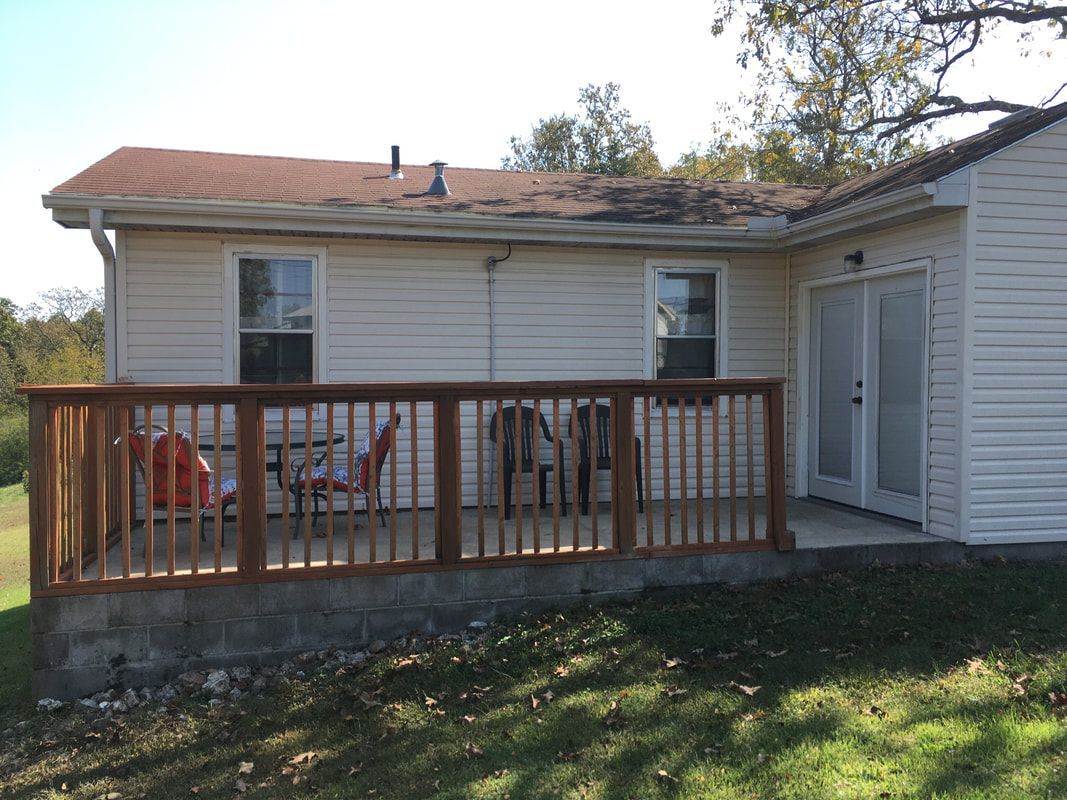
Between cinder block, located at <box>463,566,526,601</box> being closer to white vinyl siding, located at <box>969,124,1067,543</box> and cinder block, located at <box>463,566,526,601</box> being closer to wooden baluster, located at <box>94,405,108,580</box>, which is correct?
wooden baluster, located at <box>94,405,108,580</box>

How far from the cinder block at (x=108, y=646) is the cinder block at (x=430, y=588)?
1.44 metres

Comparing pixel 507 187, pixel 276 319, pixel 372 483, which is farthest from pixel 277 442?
pixel 507 187

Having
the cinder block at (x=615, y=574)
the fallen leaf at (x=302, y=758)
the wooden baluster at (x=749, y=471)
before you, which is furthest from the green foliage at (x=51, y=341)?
the wooden baluster at (x=749, y=471)

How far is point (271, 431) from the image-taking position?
A: 21.8 ft

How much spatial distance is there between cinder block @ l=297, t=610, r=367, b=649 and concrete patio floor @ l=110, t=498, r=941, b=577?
33 centimetres

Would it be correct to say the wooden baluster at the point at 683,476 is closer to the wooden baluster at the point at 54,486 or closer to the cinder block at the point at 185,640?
the cinder block at the point at 185,640

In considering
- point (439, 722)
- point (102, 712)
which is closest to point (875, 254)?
point (439, 722)

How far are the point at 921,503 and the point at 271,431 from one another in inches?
203

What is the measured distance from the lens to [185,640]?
444cm

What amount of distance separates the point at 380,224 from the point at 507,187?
212cm

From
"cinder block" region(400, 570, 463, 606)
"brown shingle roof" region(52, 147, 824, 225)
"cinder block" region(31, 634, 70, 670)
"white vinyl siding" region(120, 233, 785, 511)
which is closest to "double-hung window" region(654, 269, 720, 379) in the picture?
"white vinyl siding" region(120, 233, 785, 511)

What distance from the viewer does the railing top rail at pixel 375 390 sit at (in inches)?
169

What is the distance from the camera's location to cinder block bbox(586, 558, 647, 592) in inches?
196

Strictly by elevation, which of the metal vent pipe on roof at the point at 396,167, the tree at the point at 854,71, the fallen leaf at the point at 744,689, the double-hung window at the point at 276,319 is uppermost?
the tree at the point at 854,71
